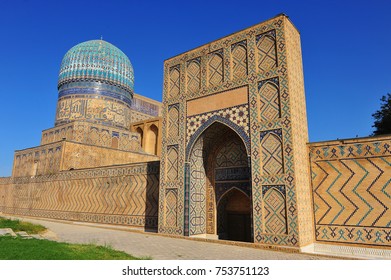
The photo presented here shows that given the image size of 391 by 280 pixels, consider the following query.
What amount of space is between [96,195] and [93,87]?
321 inches

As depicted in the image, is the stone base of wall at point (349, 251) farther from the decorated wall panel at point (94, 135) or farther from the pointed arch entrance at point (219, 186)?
the decorated wall panel at point (94, 135)

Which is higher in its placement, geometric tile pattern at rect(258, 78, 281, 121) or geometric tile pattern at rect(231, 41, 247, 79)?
geometric tile pattern at rect(231, 41, 247, 79)

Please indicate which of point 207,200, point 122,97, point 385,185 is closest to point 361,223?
point 385,185

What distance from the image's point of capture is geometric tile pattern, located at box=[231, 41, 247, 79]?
21.7ft

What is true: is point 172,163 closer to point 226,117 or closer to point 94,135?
point 226,117

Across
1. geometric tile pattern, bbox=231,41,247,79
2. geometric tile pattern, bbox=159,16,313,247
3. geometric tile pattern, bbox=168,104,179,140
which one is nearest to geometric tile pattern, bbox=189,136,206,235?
geometric tile pattern, bbox=159,16,313,247

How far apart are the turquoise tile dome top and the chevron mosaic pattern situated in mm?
14104

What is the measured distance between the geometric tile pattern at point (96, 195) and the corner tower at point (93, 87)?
439 cm

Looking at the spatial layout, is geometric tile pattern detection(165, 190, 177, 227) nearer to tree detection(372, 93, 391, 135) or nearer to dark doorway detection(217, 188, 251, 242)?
dark doorway detection(217, 188, 251, 242)

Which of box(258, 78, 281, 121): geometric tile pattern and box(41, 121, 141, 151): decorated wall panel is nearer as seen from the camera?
box(258, 78, 281, 121): geometric tile pattern

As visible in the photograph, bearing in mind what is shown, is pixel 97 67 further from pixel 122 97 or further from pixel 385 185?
pixel 385 185

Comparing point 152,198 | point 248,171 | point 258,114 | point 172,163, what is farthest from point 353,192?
point 152,198

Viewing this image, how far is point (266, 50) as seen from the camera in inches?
248

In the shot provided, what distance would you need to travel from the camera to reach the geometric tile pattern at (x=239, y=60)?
6629mm
